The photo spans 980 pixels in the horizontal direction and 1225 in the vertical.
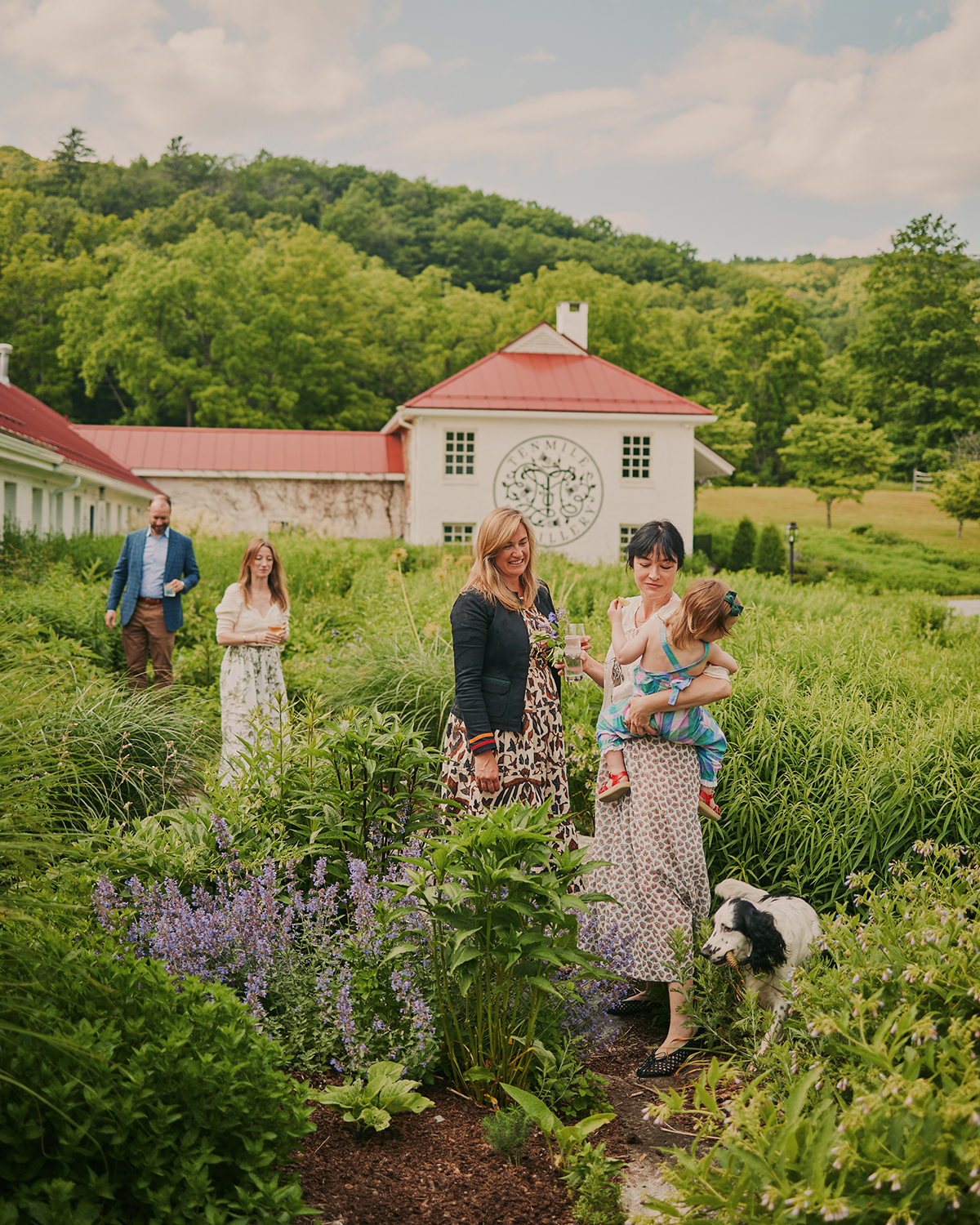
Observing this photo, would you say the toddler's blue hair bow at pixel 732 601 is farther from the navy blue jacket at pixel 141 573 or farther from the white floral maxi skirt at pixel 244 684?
the navy blue jacket at pixel 141 573

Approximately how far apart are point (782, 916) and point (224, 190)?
218 feet

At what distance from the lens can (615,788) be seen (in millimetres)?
3479

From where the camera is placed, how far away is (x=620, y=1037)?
3529 mm

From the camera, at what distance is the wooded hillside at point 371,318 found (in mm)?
41281

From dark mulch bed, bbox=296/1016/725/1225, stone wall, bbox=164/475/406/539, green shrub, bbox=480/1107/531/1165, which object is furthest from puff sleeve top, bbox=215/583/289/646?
stone wall, bbox=164/475/406/539

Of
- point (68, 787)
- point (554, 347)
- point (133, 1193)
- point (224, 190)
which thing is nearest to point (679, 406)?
point (554, 347)

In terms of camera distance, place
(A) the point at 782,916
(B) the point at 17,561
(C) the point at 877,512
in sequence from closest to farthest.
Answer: (A) the point at 782,916
(B) the point at 17,561
(C) the point at 877,512

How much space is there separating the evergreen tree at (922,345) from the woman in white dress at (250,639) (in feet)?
146

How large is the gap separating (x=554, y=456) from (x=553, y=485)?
779 millimetres

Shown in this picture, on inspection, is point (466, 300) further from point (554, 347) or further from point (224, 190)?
point (224, 190)

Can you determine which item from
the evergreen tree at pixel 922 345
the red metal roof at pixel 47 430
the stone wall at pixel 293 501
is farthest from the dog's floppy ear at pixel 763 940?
the evergreen tree at pixel 922 345

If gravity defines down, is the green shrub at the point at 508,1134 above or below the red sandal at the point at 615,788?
below

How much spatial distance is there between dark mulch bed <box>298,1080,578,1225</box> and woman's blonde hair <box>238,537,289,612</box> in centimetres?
373

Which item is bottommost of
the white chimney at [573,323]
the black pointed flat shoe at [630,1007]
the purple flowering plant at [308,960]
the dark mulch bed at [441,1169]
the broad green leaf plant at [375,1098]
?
the black pointed flat shoe at [630,1007]
